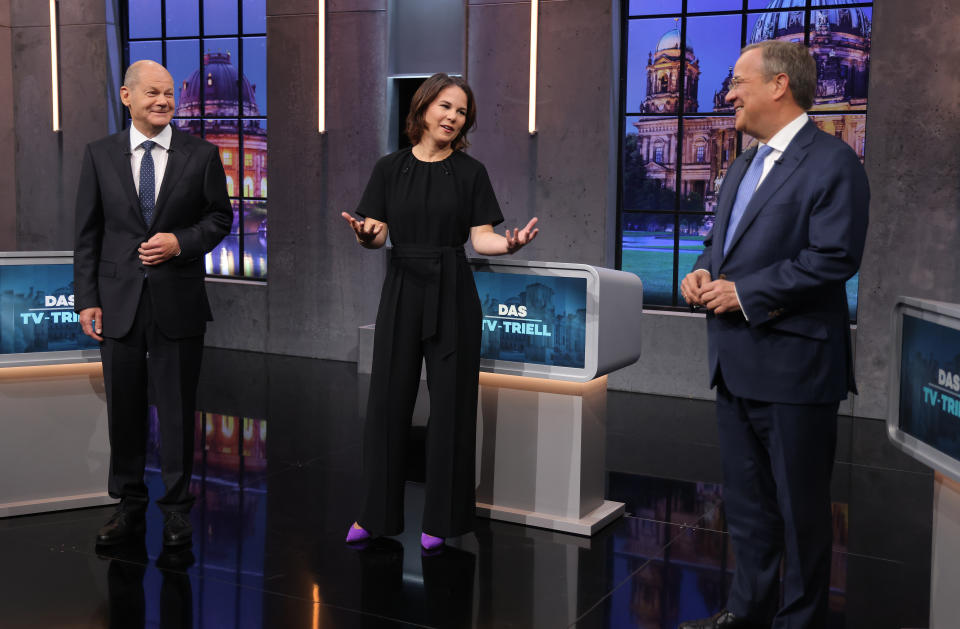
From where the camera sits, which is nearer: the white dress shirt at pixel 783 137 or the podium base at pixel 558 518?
the white dress shirt at pixel 783 137

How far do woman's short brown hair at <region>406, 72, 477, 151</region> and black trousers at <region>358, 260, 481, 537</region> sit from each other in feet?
1.63

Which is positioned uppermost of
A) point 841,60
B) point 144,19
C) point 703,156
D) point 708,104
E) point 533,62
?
point 708,104

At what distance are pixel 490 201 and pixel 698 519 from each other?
5.50 feet

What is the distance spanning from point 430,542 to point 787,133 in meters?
1.98

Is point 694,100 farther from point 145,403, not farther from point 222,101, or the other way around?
point 145,403

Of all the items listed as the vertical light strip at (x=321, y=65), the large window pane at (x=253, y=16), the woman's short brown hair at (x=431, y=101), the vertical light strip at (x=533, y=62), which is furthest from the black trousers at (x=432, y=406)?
the large window pane at (x=253, y=16)

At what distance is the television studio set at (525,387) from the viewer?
8.68ft

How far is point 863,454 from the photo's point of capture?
530 centimetres

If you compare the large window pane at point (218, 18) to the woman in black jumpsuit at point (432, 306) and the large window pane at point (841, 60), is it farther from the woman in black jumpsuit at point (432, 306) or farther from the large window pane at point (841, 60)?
the large window pane at point (841, 60)

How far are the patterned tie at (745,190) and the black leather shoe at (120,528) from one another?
2.45 meters

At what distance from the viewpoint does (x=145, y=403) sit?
3.73m

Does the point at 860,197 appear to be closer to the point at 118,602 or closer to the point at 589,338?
the point at 589,338

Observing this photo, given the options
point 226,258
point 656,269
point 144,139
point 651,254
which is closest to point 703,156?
point 656,269

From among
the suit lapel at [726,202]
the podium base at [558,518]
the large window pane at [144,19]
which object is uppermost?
the large window pane at [144,19]
